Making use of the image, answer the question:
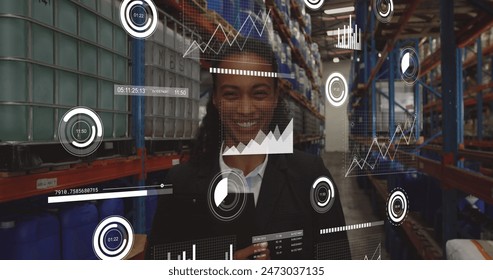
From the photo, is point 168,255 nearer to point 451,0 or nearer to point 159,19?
point 159,19

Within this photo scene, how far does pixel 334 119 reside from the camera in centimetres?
202
